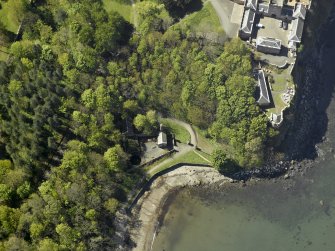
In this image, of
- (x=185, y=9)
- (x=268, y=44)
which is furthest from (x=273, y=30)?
(x=185, y=9)

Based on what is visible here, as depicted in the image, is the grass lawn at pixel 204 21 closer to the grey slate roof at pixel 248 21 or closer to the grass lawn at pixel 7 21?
the grey slate roof at pixel 248 21

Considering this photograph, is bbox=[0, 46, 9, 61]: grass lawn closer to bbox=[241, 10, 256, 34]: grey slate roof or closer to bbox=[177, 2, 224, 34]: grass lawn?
bbox=[177, 2, 224, 34]: grass lawn

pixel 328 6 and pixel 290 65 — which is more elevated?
pixel 328 6

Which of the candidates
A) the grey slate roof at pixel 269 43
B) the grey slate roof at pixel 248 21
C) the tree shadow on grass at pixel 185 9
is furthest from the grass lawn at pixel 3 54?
the grey slate roof at pixel 269 43

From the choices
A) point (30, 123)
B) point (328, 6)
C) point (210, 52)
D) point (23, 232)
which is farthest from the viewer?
point (328, 6)

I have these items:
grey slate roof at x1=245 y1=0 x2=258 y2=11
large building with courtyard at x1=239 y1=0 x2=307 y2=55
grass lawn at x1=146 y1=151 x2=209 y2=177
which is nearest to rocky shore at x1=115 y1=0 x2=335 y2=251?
grass lawn at x1=146 y1=151 x2=209 y2=177

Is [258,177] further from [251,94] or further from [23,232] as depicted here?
[23,232]

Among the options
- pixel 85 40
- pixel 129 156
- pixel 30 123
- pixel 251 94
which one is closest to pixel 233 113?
pixel 251 94
